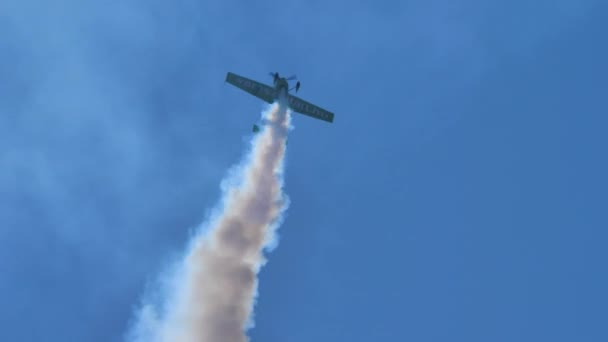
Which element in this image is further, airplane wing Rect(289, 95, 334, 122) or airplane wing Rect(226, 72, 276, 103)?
airplane wing Rect(289, 95, 334, 122)

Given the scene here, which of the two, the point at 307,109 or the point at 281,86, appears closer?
the point at 281,86

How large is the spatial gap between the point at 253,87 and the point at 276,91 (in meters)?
3.08

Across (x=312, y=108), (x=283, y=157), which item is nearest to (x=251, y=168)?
(x=283, y=157)

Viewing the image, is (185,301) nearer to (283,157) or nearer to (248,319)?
(248,319)

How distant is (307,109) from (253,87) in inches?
279

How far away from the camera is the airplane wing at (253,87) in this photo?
10969cm

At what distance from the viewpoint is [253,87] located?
111 m

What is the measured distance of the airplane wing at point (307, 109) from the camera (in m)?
112

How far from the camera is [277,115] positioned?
110m

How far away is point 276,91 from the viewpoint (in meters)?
109

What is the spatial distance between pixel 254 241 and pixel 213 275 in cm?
599

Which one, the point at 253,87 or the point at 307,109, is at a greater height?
the point at 307,109

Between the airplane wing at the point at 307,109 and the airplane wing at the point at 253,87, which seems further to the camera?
the airplane wing at the point at 307,109

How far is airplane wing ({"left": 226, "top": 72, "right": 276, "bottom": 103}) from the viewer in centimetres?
10969
